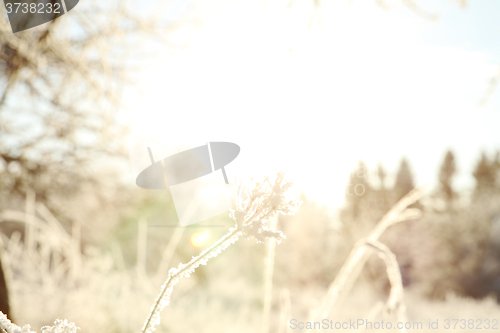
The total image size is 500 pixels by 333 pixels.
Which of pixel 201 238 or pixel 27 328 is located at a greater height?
pixel 27 328

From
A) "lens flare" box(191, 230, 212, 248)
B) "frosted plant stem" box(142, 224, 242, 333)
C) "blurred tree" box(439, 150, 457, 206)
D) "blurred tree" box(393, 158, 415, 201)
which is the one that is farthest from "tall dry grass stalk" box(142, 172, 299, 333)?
"blurred tree" box(439, 150, 457, 206)

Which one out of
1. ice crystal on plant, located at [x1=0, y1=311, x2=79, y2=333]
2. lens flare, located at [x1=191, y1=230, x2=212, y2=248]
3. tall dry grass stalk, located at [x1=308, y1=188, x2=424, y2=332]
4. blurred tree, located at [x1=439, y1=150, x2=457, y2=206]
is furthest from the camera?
blurred tree, located at [x1=439, y1=150, x2=457, y2=206]

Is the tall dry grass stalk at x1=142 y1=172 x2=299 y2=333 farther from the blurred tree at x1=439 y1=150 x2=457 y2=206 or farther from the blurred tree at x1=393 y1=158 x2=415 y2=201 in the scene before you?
the blurred tree at x1=439 y1=150 x2=457 y2=206

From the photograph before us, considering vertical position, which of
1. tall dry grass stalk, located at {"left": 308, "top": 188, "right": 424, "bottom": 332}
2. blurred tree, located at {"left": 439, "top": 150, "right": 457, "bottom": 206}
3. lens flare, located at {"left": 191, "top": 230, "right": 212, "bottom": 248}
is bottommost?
blurred tree, located at {"left": 439, "top": 150, "right": 457, "bottom": 206}

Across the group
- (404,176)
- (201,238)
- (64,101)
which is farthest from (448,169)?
(64,101)

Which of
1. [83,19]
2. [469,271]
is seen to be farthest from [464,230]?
[83,19]

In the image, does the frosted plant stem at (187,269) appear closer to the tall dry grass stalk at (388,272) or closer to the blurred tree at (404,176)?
the tall dry grass stalk at (388,272)

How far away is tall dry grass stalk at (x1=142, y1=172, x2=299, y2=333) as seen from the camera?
0.20 meters

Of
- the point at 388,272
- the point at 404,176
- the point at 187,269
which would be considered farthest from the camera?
the point at 404,176

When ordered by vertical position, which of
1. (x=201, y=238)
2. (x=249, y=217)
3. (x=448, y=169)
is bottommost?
(x=448, y=169)

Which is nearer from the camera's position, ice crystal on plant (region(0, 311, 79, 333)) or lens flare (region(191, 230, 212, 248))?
ice crystal on plant (region(0, 311, 79, 333))

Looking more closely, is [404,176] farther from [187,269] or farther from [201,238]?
[187,269]

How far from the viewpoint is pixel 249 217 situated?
8.3 inches

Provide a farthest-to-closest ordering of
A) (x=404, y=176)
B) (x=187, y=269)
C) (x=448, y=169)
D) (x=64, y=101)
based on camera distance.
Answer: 1. (x=448, y=169)
2. (x=404, y=176)
3. (x=64, y=101)
4. (x=187, y=269)
